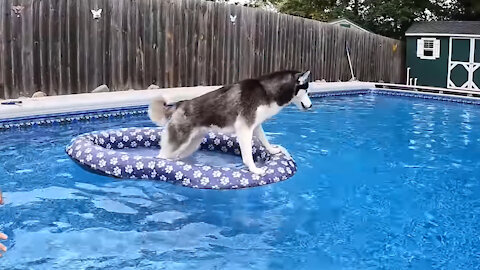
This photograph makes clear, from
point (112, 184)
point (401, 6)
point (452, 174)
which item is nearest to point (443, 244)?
point (452, 174)

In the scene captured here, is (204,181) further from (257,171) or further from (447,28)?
(447,28)

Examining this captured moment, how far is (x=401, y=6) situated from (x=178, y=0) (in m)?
13.6

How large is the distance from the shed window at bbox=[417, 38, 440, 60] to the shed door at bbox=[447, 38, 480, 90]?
1.42 ft

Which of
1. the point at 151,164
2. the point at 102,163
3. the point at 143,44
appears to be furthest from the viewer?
the point at 143,44

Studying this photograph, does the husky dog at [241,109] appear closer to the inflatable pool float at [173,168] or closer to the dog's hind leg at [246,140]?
the dog's hind leg at [246,140]

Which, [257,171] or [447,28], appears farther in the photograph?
[447,28]

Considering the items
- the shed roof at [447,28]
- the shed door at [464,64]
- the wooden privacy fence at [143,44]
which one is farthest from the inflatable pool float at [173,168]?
the shed roof at [447,28]

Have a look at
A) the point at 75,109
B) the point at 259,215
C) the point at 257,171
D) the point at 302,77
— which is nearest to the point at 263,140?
the point at 257,171

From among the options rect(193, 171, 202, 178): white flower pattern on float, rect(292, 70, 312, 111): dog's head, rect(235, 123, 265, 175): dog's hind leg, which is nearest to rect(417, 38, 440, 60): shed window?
rect(292, 70, 312, 111): dog's head

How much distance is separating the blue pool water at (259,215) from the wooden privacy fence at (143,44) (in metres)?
2.15

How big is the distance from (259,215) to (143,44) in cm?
702

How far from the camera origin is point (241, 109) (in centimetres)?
524

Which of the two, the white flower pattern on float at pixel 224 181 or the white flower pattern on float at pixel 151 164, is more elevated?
the white flower pattern on float at pixel 151 164

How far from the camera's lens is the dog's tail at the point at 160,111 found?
5715 millimetres
